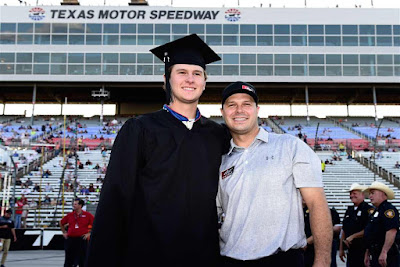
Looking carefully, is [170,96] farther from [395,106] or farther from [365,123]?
[395,106]

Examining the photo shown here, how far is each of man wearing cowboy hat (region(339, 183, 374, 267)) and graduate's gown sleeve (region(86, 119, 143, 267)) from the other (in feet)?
17.9

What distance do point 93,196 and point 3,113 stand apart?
1191 inches

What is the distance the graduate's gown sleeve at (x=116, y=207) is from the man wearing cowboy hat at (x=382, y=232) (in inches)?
186

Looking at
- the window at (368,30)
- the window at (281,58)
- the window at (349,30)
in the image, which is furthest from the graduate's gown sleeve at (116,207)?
the window at (368,30)

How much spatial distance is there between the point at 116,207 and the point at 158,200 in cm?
27

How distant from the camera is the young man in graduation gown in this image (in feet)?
9.58

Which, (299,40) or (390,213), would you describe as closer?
(390,213)

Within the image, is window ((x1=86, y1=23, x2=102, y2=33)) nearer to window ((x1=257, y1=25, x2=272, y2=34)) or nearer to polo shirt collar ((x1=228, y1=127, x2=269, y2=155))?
window ((x1=257, y1=25, x2=272, y2=34))

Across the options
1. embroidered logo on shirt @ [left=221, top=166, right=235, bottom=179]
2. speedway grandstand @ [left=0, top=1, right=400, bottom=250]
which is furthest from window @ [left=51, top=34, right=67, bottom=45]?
embroidered logo on shirt @ [left=221, top=166, right=235, bottom=179]

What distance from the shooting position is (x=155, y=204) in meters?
2.98

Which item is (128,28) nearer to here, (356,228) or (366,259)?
(356,228)

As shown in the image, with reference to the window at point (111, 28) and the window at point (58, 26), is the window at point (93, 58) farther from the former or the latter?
the window at point (58, 26)

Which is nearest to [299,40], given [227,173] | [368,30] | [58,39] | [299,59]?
[299,59]

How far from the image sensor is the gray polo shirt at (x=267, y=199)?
10.00ft
